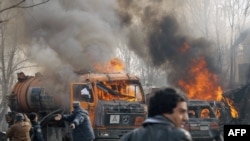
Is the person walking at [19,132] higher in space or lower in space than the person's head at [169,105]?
lower

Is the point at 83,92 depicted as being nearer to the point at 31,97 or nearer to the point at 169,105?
the point at 31,97

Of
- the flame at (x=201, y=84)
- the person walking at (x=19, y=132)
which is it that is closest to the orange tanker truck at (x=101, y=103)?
the person walking at (x=19, y=132)

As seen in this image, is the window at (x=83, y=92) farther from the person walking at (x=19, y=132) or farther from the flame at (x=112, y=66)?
the person walking at (x=19, y=132)

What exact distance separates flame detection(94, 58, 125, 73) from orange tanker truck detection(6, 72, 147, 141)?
183cm

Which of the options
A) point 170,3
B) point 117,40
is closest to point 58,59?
point 117,40

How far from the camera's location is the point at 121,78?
1494cm

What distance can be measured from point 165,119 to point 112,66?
14.0m

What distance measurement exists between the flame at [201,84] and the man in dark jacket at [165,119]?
797 inches

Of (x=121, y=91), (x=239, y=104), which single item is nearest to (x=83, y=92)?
(x=121, y=91)

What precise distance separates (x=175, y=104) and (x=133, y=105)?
10.6 metres

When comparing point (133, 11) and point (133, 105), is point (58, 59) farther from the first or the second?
point (133, 11)

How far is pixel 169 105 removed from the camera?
12.3ft

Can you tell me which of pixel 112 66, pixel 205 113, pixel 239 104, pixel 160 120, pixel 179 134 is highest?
pixel 112 66

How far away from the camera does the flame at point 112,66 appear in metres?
17.4
